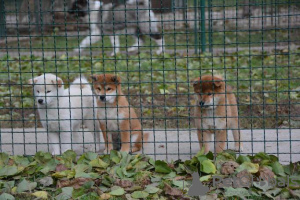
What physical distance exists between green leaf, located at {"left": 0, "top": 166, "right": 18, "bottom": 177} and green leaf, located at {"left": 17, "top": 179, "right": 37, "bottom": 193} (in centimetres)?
22

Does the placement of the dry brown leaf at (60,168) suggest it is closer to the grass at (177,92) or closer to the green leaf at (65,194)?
the green leaf at (65,194)

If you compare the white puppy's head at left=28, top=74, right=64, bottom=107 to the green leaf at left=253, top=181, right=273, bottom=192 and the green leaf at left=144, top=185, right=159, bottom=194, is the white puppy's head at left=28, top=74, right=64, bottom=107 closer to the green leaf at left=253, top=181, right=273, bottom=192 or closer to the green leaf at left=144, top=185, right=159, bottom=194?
the green leaf at left=144, top=185, right=159, bottom=194

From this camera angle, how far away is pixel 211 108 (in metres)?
5.18

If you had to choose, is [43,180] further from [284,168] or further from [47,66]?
[47,66]

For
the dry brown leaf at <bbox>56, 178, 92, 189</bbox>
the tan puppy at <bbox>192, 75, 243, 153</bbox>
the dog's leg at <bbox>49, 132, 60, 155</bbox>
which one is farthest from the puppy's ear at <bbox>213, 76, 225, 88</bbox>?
the dog's leg at <bbox>49, 132, 60, 155</bbox>

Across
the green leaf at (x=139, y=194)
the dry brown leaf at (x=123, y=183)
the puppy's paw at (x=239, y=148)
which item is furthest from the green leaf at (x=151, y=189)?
the puppy's paw at (x=239, y=148)

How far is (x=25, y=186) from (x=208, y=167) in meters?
1.60

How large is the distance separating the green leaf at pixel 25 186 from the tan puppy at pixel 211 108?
169cm

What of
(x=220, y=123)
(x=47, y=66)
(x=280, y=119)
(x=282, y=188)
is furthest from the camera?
(x=47, y=66)

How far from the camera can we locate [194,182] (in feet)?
13.7

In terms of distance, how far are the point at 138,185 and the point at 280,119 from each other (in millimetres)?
2890

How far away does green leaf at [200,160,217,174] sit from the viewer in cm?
439

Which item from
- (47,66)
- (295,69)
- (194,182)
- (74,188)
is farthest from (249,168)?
(47,66)

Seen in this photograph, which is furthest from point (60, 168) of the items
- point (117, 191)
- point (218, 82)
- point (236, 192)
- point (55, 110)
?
point (218, 82)
